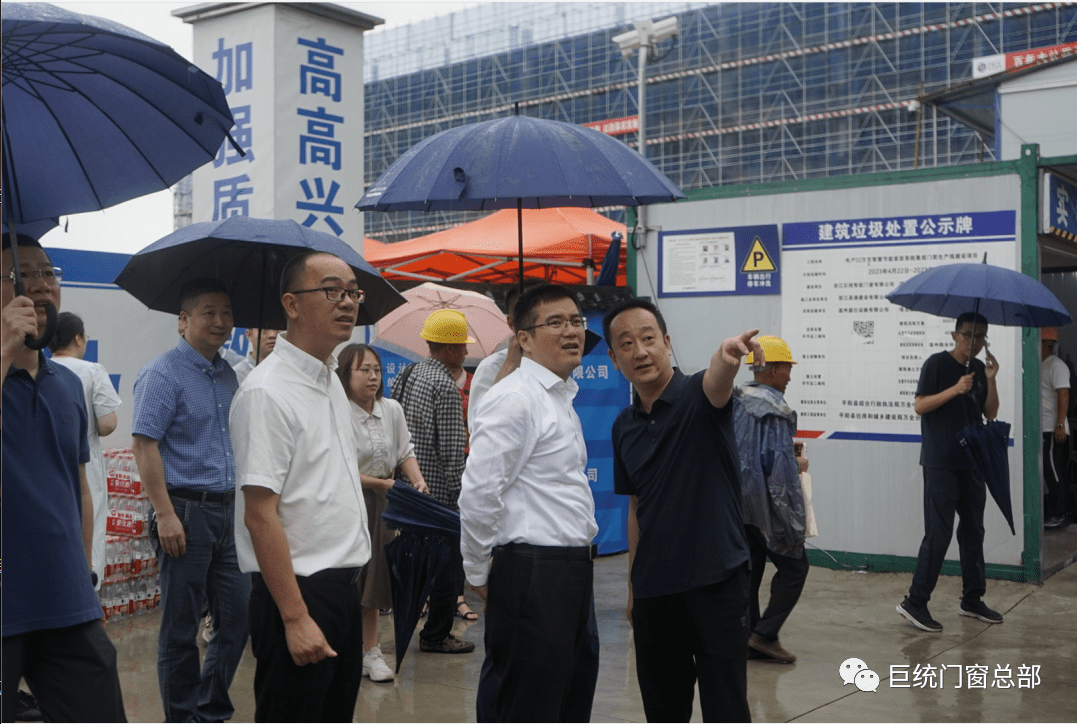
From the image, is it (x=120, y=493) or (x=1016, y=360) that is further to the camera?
(x=1016, y=360)

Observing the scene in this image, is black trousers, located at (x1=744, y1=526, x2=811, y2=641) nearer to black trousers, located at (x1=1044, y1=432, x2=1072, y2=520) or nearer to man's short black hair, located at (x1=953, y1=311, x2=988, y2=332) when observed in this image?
man's short black hair, located at (x1=953, y1=311, x2=988, y2=332)

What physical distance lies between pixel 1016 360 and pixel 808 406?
1525mm

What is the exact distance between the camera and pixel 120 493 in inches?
266

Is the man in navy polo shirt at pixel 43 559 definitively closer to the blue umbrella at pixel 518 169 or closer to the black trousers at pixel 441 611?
the blue umbrella at pixel 518 169

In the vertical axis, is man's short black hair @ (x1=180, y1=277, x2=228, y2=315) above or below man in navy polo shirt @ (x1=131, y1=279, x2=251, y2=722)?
above

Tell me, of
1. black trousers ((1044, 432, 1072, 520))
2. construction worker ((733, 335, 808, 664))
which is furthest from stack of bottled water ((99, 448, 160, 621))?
black trousers ((1044, 432, 1072, 520))

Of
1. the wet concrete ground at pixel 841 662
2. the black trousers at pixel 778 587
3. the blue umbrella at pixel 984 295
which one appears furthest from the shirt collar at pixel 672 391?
the blue umbrella at pixel 984 295

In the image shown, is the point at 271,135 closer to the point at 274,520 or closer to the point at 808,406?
the point at 808,406

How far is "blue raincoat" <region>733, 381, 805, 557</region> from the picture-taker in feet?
17.8

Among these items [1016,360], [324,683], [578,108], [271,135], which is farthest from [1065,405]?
[578,108]

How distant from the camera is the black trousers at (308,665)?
2.88 meters

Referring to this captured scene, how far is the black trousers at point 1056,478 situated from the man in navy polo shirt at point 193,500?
8134 millimetres

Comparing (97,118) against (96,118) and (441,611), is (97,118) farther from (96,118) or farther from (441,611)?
(441,611)

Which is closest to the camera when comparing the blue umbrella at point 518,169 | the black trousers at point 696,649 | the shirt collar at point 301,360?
the shirt collar at point 301,360
